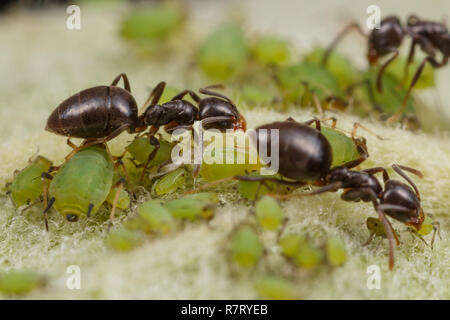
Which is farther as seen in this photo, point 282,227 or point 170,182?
point 170,182

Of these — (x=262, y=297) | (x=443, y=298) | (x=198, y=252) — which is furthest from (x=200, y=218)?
(x=443, y=298)

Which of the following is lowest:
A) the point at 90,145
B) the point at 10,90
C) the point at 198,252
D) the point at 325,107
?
the point at 198,252

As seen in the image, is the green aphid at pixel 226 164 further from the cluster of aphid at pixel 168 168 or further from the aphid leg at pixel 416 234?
the aphid leg at pixel 416 234

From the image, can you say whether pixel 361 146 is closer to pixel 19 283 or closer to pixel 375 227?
pixel 375 227

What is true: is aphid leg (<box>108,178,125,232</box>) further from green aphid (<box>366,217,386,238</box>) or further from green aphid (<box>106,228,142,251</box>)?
green aphid (<box>366,217,386,238</box>)

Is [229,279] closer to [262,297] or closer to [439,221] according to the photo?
[262,297]

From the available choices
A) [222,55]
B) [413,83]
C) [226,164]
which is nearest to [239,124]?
[226,164]
